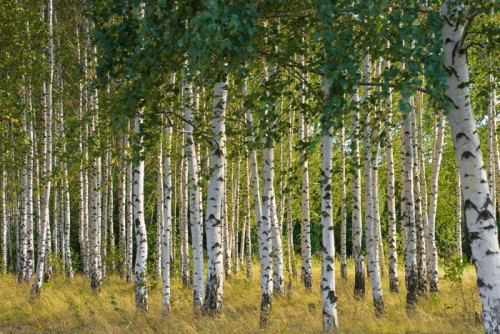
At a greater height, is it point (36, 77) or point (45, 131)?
point (36, 77)

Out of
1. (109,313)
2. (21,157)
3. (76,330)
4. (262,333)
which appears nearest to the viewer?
(262,333)

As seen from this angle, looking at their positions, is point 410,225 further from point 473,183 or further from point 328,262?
point 473,183

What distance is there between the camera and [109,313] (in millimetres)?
11656

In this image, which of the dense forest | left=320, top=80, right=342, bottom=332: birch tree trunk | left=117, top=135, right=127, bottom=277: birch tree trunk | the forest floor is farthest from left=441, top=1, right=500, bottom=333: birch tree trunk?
left=117, top=135, right=127, bottom=277: birch tree trunk

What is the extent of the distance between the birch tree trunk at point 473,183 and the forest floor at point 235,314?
282 centimetres

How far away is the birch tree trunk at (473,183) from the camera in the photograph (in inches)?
232

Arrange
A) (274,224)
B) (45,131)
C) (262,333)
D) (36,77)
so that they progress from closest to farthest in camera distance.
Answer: (262,333)
(274,224)
(45,131)
(36,77)

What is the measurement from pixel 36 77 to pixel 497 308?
13.4 metres

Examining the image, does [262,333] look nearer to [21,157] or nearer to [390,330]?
[390,330]

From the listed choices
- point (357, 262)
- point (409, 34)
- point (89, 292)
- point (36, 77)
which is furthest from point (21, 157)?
point (409, 34)

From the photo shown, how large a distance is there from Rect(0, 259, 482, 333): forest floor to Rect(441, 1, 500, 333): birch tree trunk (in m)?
2.82

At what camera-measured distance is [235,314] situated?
32.5 ft

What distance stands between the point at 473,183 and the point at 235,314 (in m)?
5.36

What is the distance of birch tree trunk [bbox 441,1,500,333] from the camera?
5883mm
